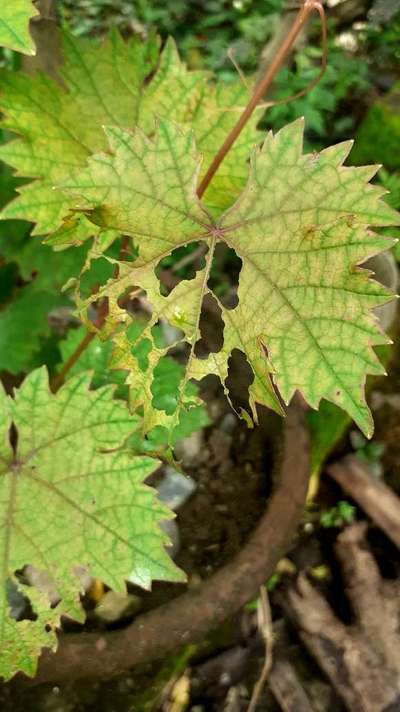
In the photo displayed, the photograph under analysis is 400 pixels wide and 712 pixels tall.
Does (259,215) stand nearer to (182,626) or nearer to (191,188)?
(191,188)

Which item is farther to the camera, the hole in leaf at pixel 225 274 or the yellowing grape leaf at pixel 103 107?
the hole in leaf at pixel 225 274

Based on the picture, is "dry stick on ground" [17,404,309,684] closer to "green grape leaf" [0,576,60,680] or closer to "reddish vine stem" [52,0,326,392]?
"green grape leaf" [0,576,60,680]

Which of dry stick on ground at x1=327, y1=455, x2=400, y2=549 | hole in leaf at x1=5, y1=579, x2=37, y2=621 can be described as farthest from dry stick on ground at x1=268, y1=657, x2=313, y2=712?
hole in leaf at x1=5, y1=579, x2=37, y2=621

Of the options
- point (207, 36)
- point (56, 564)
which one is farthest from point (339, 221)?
point (207, 36)

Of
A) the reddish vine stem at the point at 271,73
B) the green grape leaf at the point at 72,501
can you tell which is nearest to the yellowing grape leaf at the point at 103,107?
the reddish vine stem at the point at 271,73

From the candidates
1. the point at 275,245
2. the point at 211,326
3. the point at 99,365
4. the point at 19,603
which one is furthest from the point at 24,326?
the point at 275,245

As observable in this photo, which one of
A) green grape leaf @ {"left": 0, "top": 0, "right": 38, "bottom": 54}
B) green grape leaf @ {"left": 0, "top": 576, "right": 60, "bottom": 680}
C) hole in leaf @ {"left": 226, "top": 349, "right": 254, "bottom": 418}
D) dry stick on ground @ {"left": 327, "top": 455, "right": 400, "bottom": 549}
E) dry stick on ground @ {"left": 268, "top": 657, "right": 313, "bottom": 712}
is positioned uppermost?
green grape leaf @ {"left": 0, "top": 0, "right": 38, "bottom": 54}

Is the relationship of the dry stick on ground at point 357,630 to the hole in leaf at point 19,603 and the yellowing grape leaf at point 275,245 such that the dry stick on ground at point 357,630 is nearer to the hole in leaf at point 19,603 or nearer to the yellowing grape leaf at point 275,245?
the hole in leaf at point 19,603
